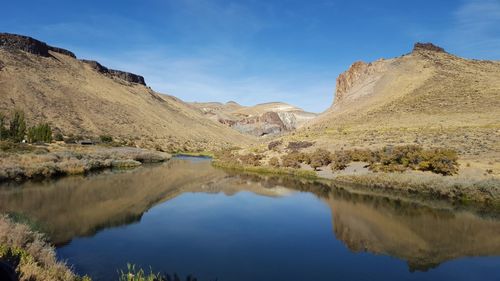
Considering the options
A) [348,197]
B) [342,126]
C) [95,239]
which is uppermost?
[342,126]

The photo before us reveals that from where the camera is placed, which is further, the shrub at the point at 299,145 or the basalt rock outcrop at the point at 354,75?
the basalt rock outcrop at the point at 354,75

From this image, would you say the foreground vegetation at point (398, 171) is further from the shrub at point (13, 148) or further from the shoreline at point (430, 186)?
the shrub at point (13, 148)

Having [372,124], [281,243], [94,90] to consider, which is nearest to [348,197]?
[281,243]

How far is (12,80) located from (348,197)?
84.2 m

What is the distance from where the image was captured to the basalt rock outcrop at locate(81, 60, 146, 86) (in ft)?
418

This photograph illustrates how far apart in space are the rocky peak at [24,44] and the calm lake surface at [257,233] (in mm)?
89142

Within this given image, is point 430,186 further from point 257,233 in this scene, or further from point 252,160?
point 252,160

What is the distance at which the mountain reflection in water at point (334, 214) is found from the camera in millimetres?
16500

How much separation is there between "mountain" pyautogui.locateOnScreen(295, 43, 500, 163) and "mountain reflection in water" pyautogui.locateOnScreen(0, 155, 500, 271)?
1448cm

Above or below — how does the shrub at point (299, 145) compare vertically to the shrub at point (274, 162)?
above

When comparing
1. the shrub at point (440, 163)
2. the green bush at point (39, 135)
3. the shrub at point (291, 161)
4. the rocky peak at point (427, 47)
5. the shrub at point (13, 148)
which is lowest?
the shrub at point (13, 148)

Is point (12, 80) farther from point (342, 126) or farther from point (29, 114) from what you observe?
point (342, 126)

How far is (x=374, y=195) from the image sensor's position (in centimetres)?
2847

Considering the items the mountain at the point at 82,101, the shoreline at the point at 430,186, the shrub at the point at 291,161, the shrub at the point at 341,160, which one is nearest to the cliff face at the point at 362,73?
the mountain at the point at 82,101
